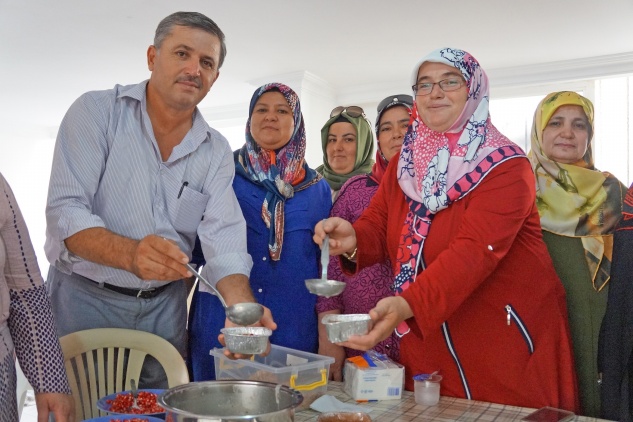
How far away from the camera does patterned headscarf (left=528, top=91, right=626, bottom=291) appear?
2137 millimetres

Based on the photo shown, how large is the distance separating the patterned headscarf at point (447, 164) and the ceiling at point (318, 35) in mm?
3650

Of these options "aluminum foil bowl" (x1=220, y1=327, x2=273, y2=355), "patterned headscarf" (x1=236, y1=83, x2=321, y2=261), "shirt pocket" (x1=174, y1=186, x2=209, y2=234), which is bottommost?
"aluminum foil bowl" (x1=220, y1=327, x2=273, y2=355)

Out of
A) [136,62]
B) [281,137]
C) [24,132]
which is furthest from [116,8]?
[24,132]

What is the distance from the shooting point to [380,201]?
1.88 m

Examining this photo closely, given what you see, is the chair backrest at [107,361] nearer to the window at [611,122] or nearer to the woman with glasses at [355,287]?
the woman with glasses at [355,287]

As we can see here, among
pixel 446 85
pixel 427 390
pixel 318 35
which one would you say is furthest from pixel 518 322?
pixel 318 35

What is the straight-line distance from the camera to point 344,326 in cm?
121

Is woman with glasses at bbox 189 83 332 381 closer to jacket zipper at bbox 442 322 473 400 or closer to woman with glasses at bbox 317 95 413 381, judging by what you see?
woman with glasses at bbox 317 95 413 381

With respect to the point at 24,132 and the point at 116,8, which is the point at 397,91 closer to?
the point at 116,8

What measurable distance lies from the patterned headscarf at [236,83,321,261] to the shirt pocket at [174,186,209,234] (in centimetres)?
39

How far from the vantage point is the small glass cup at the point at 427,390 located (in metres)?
1.43

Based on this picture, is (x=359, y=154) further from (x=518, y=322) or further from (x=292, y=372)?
(x=292, y=372)

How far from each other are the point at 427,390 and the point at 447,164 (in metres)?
0.63

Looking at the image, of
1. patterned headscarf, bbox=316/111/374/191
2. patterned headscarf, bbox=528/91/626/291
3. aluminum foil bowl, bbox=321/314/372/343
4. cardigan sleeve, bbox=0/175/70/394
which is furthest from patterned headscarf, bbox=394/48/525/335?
patterned headscarf, bbox=316/111/374/191
